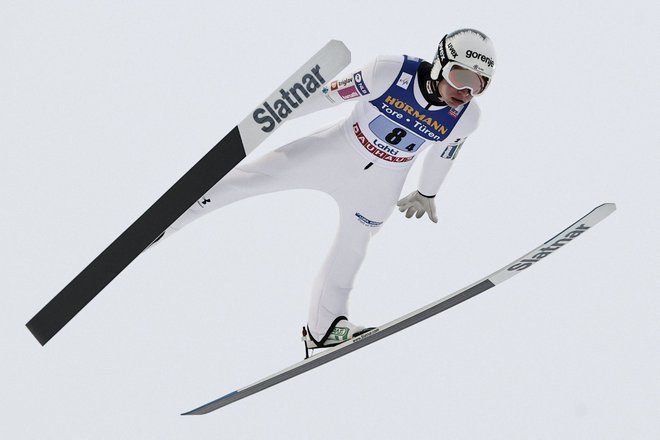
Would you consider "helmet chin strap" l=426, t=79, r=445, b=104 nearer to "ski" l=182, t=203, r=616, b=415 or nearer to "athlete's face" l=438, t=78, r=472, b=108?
"athlete's face" l=438, t=78, r=472, b=108

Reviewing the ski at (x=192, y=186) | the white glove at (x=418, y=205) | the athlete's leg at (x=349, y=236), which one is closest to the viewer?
the ski at (x=192, y=186)

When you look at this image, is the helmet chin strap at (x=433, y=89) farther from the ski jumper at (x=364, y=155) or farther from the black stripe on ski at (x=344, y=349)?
the black stripe on ski at (x=344, y=349)

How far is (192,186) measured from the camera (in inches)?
122

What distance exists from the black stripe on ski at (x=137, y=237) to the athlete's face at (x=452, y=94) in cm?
71

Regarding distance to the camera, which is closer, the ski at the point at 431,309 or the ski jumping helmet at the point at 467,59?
the ski jumping helmet at the point at 467,59

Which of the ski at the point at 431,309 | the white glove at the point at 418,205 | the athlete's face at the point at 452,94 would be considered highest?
the athlete's face at the point at 452,94

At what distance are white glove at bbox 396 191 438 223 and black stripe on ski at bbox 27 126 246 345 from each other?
0.96 metres

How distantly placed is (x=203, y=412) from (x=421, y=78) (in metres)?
1.68

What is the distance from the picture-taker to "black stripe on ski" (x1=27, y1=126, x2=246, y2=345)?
3.04 m

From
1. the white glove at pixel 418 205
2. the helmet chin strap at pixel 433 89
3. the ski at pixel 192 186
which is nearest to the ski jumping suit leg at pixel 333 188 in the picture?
the white glove at pixel 418 205

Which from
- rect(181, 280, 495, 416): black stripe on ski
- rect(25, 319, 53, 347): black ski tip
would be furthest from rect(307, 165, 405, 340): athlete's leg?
rect(25, 319, 53, 347): black ski tip

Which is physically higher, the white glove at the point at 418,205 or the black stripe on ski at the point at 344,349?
the white glove at the point at 418,205

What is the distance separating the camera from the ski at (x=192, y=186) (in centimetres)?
285

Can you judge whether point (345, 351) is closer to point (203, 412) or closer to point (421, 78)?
point (203, 412)
